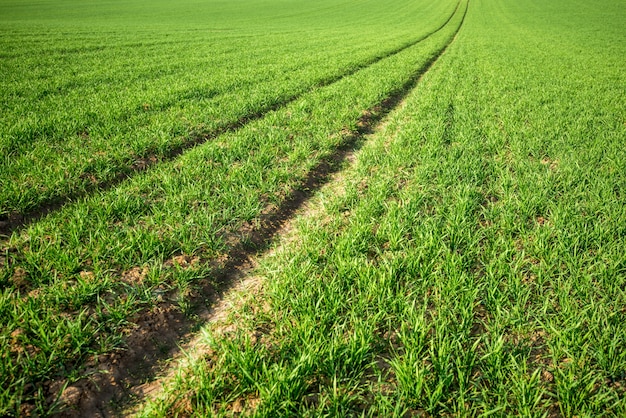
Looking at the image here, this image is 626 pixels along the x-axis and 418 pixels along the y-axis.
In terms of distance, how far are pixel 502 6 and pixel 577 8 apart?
1228cm

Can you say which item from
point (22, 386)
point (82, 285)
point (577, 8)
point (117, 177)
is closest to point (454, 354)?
point (22, 386)

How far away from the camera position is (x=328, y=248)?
3410mm

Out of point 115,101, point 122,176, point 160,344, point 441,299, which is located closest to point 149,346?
point 160,344

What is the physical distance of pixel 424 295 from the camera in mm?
2781

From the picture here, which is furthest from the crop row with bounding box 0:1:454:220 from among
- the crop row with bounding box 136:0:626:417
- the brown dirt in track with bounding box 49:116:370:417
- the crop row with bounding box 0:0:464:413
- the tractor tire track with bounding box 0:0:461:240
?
the crop row with bounding box 136:0:626:417

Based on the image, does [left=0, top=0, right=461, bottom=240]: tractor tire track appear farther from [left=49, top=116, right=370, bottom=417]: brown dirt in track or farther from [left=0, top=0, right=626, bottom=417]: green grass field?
[left=49, top=116, right=370, bottom=417]: brown dirt in track

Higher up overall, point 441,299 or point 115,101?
point 115,101

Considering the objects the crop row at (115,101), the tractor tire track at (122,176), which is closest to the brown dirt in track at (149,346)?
the tractor tire track at (122,176)

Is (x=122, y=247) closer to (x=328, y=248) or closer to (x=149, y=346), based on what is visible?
(x=149, y=346)

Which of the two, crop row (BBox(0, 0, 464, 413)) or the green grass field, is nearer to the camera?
the green grass field

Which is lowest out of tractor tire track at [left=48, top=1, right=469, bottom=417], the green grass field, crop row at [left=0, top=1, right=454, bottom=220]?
tractor tire track at [left=48, top=1, right=469, bottom=417]

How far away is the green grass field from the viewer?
6.77 feet

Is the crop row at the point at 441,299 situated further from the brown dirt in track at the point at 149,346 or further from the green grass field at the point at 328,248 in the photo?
the brown dirt in track at the point at 149,346

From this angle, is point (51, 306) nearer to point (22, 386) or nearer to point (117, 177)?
point (22, 386)
